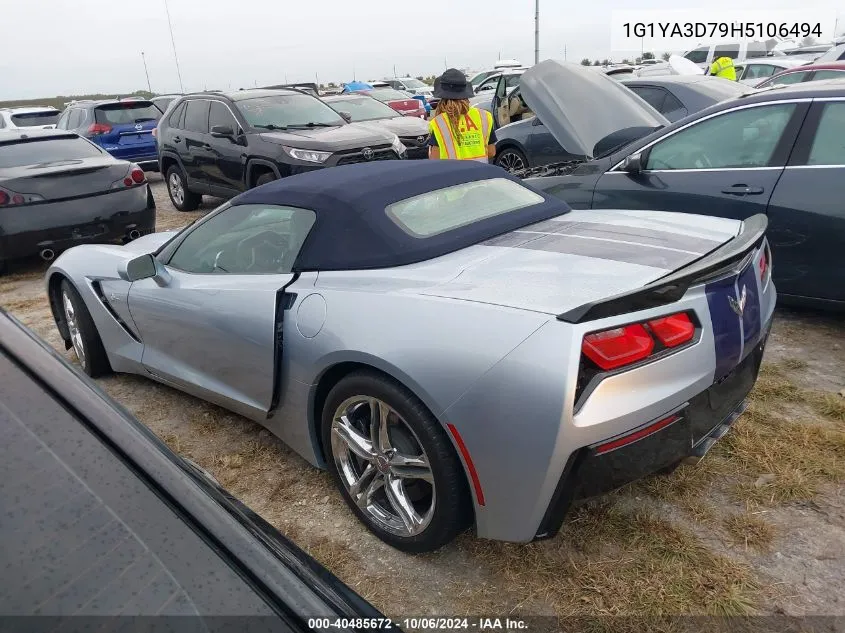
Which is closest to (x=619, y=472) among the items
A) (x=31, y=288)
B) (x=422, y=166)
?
(x=422, y=166)

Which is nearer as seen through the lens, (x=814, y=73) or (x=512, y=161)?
(x=512, y=161)

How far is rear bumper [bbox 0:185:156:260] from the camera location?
254 inches

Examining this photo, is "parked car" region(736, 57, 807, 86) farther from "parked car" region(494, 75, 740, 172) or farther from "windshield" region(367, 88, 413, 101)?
"parked car" region(494, 75, 740, 172)

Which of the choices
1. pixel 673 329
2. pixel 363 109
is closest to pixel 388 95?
pixel 363 109

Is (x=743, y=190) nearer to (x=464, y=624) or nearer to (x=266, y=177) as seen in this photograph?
(x=464, y=624)

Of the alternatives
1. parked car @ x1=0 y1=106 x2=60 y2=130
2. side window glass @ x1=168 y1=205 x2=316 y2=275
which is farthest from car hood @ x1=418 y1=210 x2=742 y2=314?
parked car @ x1=0 y1=106 x2=60 y2=130

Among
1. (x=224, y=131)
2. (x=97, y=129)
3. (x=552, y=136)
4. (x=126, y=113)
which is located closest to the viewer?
(x=552, y=136)

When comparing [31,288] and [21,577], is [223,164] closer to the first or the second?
[31,288]

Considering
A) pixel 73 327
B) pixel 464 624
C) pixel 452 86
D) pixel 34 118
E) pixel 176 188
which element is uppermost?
pixel 452 86

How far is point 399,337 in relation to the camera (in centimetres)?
217

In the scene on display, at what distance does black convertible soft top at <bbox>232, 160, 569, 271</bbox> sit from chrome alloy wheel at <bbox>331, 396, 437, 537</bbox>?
573 millimetres

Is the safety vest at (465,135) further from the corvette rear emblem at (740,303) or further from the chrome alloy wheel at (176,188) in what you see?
the chrome alloy wheel at (176,188)

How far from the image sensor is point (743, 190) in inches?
155

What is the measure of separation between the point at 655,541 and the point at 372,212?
5.36 feet
